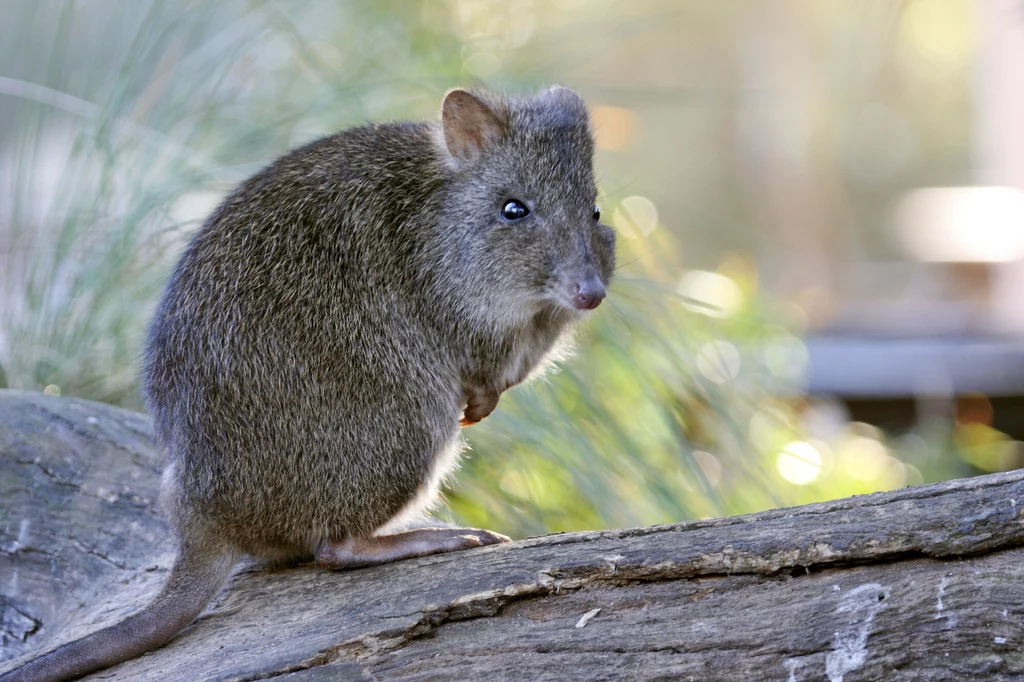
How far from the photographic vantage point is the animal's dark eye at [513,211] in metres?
2.86

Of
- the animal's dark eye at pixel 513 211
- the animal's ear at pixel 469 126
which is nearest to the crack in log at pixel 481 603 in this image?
the animal's dark eye at pixel 513 211

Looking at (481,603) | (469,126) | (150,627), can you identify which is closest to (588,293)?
(469,126)

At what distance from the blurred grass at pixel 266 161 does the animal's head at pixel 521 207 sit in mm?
883

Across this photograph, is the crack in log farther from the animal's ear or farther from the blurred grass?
the blurred grass

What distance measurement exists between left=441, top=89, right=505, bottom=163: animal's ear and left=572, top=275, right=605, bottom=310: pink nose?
0.46 metres

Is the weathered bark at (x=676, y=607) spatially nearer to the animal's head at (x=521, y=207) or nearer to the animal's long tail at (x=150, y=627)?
the animal's long tail at (x=150, y=627)

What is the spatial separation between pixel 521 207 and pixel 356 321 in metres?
0.53

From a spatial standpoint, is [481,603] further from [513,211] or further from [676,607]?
[513,211]

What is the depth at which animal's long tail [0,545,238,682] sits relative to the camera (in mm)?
2328

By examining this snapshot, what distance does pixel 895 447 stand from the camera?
21.3 feet

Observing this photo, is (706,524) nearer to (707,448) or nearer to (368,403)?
(368,403)

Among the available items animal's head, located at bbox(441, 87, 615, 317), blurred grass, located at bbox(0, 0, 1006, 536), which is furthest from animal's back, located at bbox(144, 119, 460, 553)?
blurred grass, located at bbox(0, 0, 1006, 536)

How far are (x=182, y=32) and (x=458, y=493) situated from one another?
2159 millimetres

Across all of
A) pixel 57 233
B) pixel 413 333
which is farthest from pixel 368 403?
pixel 57 233
